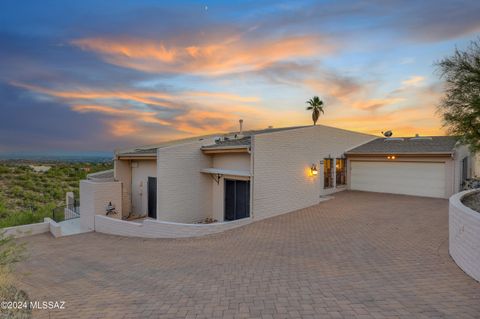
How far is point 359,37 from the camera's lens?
45.0 feet

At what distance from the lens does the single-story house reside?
41.5ft

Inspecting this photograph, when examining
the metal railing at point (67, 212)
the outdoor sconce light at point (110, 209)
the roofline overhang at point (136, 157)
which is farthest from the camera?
the metal railing at point (67, 212)

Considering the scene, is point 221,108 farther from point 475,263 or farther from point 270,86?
point 475,263

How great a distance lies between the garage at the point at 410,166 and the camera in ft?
53.1

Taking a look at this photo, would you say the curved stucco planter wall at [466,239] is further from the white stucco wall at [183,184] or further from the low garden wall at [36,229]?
the low garden wall at [36,229]

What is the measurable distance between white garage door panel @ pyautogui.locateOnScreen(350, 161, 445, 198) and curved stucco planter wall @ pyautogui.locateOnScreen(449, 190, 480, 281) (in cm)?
1178

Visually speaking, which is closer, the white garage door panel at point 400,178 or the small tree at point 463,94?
the small tree at point 463,94

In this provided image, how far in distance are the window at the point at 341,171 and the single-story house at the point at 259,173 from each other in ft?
1.97

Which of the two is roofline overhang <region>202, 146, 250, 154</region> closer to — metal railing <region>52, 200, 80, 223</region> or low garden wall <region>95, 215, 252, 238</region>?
low garden wall <region>95, 215, 252, 238</region>

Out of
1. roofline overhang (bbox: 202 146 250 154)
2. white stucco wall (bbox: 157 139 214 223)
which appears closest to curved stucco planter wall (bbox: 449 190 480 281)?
roofline overhang (bbox: 202 146 250 154)

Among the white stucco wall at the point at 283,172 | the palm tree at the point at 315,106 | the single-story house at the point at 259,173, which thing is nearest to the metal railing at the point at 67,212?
the single-story house at the point at 259,173

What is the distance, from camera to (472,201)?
8336 millimetres

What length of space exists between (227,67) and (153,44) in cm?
427

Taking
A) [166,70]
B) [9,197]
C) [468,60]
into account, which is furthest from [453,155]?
[9,197]
